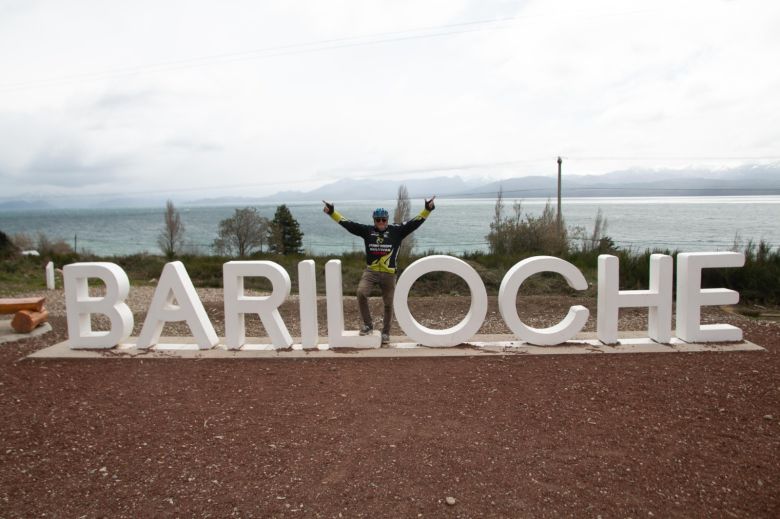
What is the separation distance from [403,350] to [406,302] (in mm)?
615

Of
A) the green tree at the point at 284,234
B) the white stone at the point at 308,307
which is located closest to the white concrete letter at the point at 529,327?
the white stone at the point at 308,307

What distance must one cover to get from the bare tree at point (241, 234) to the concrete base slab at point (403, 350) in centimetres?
2006

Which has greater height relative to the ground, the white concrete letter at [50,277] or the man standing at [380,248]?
the man standing at [380,248]

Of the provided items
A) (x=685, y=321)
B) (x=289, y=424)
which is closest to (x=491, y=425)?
(x=289, y=424)

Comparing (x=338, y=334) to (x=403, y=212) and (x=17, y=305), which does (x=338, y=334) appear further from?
(x=403, y=212)

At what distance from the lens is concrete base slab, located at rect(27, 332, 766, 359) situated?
658 cm

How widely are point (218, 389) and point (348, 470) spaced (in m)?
2.28

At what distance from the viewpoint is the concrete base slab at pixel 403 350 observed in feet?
21.6

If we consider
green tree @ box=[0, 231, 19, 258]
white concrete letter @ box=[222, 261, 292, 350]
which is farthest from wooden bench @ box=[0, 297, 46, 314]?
green tree @ box=[0, 231, 19, 258]

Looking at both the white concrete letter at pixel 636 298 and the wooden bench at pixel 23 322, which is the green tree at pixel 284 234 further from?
the white concrete letter at pixel 636 298

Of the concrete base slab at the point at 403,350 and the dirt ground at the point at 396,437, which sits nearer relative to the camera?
the dirt ground at the point at 396,437

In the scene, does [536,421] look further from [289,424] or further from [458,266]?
[458,266]

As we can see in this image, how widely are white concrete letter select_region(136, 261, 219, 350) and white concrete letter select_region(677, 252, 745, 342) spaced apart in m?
6.20

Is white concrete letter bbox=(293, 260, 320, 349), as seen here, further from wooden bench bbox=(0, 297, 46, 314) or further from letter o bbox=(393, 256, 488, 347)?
wooden bench bbox=(0, 297, 46, 314)
